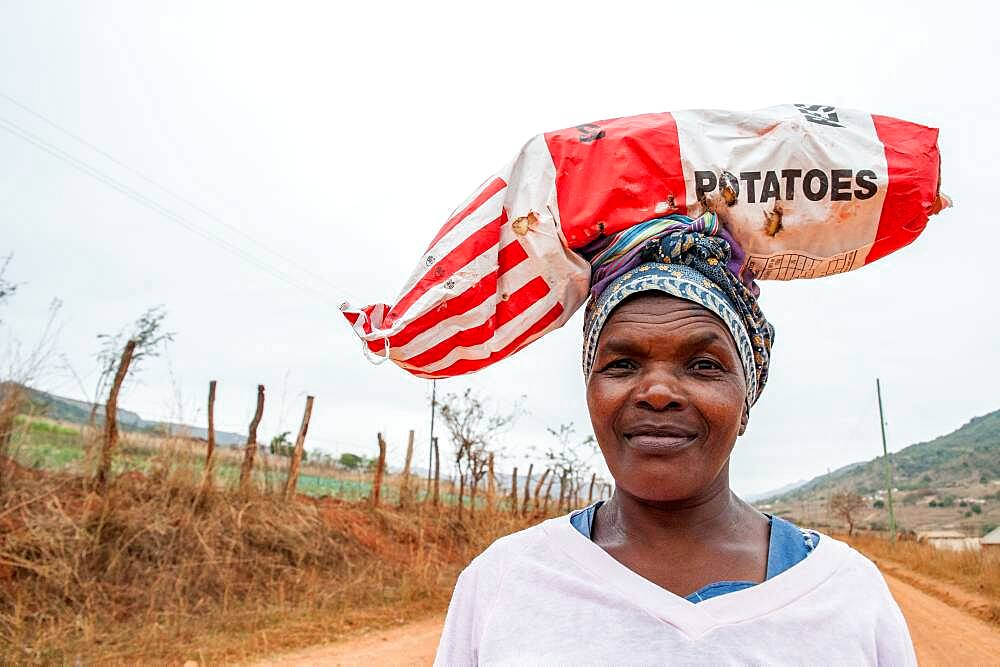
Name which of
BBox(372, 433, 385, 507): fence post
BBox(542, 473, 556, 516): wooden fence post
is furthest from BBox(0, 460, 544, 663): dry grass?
BBox(542, 473, 556, 516): wooden fence post

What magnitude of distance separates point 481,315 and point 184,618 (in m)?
6.44

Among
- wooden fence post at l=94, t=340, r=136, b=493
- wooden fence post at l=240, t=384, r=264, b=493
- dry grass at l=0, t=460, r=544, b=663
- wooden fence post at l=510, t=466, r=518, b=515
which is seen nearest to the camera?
dry grass at l=0, t=460, r=544, b=663

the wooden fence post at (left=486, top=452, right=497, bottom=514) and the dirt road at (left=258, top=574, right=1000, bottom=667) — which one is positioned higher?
the wooden fence post at (left=486, top=452, right=497, bottom=514)

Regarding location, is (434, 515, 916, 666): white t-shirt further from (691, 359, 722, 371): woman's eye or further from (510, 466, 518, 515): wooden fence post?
(510, 466, 518, 515): wooden fence post

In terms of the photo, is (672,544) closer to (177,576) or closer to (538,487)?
(177,576)

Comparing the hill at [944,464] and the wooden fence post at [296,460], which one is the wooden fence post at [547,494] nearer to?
the wooden fence post at [296,460]

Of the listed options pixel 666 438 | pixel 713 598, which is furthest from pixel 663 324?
pixel 713 598

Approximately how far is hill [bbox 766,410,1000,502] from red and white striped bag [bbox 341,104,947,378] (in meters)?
61.4

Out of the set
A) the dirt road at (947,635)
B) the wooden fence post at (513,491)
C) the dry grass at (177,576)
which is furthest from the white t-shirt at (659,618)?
the wooden fence post at (513,491)

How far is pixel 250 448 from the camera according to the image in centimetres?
1033

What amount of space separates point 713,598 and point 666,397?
0.38 m

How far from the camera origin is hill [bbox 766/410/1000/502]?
194ft

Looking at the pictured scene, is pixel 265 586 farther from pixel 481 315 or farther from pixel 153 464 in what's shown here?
pixel 481 315

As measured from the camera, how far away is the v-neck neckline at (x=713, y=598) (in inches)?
52.6
